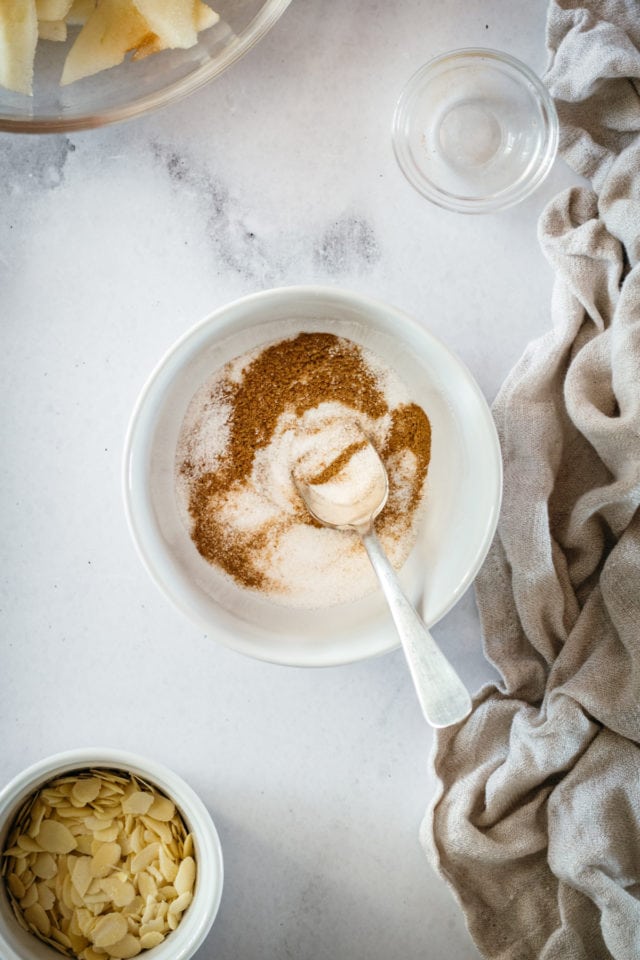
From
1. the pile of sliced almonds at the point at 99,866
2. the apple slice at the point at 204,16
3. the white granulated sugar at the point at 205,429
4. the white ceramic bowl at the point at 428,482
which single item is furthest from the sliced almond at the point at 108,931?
the apple slice at the point at 204,16

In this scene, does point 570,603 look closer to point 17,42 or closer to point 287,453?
point 287,453

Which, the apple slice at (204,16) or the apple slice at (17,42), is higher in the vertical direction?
the apple slice at (17,42)

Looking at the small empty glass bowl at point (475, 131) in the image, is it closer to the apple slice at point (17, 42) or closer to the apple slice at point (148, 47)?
the apple slice at point (148, 47)

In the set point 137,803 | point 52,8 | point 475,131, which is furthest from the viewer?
point 475,131

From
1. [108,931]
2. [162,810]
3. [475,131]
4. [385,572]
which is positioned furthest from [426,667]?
[475,131]

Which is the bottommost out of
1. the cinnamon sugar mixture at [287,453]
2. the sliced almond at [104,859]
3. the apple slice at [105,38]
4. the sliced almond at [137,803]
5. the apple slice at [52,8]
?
the sliced almond at [104,859]

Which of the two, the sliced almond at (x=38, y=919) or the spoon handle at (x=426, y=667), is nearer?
the spoon handle at (x=426, y=667)

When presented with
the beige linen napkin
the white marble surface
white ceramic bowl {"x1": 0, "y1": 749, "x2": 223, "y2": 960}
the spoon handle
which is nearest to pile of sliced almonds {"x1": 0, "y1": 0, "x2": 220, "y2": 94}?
the white marble surface
